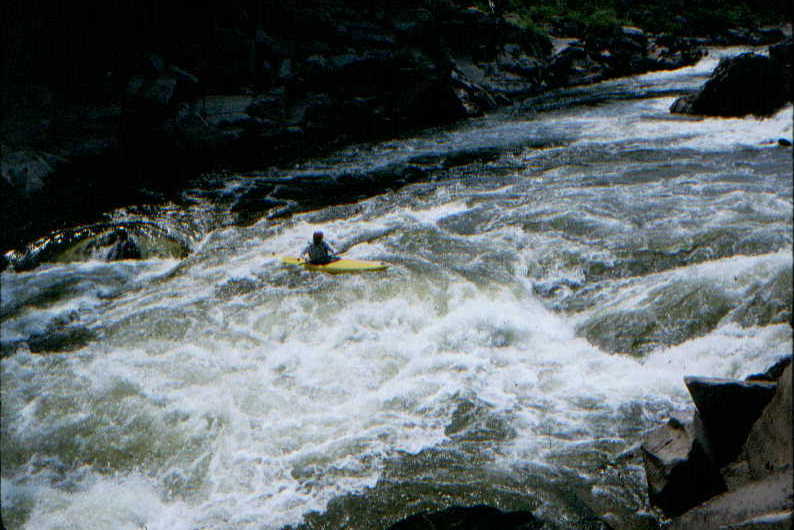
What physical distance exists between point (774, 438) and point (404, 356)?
3.44 metres

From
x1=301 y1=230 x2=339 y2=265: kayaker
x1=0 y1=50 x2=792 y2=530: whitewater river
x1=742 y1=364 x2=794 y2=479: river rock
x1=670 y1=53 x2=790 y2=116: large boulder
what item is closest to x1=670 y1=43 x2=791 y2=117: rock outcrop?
x1=670 y1=53 x2=790 y2=116: large boulder

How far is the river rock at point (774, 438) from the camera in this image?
3.05 metres

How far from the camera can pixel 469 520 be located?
3.37 metres

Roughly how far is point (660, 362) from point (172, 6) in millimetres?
21235

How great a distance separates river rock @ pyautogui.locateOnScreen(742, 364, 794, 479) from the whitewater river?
0.72m

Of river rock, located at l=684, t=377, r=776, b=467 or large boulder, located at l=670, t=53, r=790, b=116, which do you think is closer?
river rock, located at l=684, t=377, r=776, b=467

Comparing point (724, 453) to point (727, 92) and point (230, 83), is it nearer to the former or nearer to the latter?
point (727, 92)

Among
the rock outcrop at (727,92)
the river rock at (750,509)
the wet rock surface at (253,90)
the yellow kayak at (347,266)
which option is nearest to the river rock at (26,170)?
the wet rock surface at (253,90)

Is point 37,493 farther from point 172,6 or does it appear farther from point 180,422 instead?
point 172,6

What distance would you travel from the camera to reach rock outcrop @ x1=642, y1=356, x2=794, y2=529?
313 cm

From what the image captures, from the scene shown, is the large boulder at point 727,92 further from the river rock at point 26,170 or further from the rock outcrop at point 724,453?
the river rock at point 26,170

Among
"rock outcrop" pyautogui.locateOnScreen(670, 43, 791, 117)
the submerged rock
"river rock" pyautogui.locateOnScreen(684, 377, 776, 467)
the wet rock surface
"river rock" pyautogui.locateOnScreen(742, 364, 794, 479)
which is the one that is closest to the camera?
"river rock" pyautogui.locateOnScreen(742, 364, 794, 479)

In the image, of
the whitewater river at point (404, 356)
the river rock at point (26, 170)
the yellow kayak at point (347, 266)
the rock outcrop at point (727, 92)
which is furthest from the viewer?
the river rock at point (26, 170)

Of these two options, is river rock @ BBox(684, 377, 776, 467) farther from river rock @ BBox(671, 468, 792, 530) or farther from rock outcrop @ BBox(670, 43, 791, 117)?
rock outcrop @ BBox(670, 43, 791, 117)
